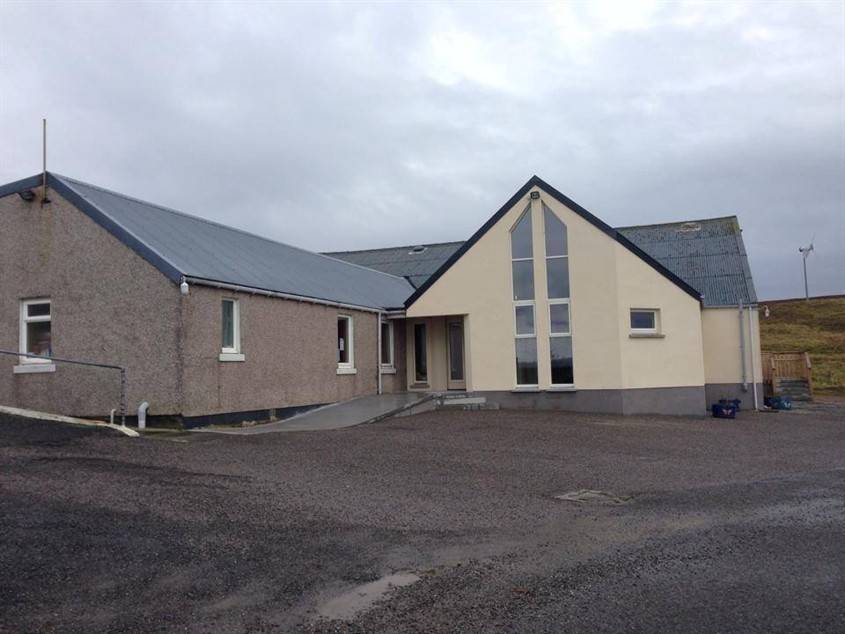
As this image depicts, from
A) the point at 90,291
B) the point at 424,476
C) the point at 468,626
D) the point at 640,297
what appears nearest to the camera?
the point at 468,626

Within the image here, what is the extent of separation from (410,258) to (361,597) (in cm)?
2911

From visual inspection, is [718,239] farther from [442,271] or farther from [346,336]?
[346,336]

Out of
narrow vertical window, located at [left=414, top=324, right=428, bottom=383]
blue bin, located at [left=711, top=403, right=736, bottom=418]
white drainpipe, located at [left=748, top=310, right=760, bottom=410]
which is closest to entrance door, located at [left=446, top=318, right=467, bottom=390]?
narrow vertical window, located at [left=414, top=324, right=428, bottom=383]

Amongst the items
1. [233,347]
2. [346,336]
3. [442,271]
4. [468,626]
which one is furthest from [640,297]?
[468,626]

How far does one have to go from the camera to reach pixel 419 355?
2577 cm

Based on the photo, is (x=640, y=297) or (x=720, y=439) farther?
(x=640, y=297)

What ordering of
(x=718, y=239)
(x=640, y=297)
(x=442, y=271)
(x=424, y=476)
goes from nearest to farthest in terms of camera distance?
(x=424, y=476) < (x=640, y=297) < (x=442, y=271) < (x=718, y=239)

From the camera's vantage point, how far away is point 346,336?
22.1m

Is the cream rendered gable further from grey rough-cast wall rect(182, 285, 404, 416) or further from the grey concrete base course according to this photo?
grey rough-cast wall rect(182, 285, 404, 416)

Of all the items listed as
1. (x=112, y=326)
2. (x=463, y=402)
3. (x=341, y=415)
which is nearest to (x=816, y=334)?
(x=463, y=402)

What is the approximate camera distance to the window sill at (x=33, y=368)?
625 inches

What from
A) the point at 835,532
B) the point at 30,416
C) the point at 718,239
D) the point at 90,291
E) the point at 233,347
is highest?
the point at 718,239

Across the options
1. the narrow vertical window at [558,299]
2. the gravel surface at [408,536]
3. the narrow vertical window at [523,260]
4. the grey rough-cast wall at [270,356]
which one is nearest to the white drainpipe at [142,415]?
the grey rough-cast wall at [270,356]

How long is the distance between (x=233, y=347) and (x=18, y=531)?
32.8 ft
